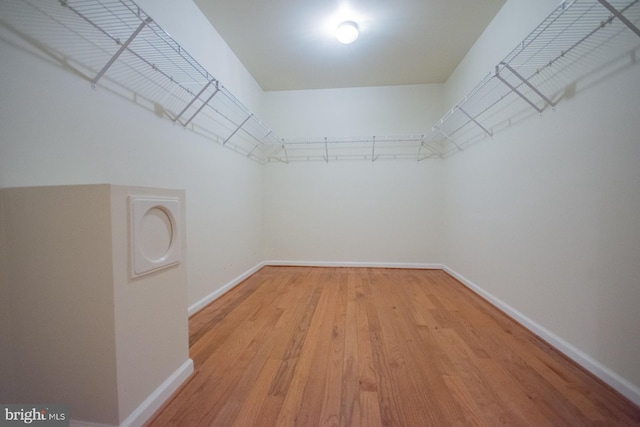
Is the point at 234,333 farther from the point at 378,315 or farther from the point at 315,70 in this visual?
the point at 315,70

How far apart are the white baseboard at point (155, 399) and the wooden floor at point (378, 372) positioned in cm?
4

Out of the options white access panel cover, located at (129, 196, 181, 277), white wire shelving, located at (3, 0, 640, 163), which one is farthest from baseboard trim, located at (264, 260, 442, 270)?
white access panel cover, located at (129, 196, 181, 277)

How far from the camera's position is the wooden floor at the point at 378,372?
0.89 metres

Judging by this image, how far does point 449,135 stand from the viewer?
2744 millimetres

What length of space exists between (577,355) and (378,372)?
3.41 ft

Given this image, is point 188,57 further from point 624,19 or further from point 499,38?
point 499,38

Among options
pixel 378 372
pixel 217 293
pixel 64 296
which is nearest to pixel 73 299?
pixel 64 296

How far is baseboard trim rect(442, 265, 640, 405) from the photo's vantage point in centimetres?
96

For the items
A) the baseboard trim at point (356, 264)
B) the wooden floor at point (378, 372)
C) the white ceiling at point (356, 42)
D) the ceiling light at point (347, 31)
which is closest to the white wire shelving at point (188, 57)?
the white ceiling at point (356, 42)

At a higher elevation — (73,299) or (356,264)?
(73,299)

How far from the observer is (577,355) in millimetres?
1174

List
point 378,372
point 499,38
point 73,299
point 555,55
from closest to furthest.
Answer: point 73,299 < point 378,372 < point 555,55 < point 499,38

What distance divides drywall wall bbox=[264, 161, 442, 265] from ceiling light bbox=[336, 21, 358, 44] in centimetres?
141

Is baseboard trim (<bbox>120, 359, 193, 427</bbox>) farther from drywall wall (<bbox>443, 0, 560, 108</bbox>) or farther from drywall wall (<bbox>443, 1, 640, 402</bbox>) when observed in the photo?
drywall wall (<bbox>443, 0, 560, 108</bbox>)
